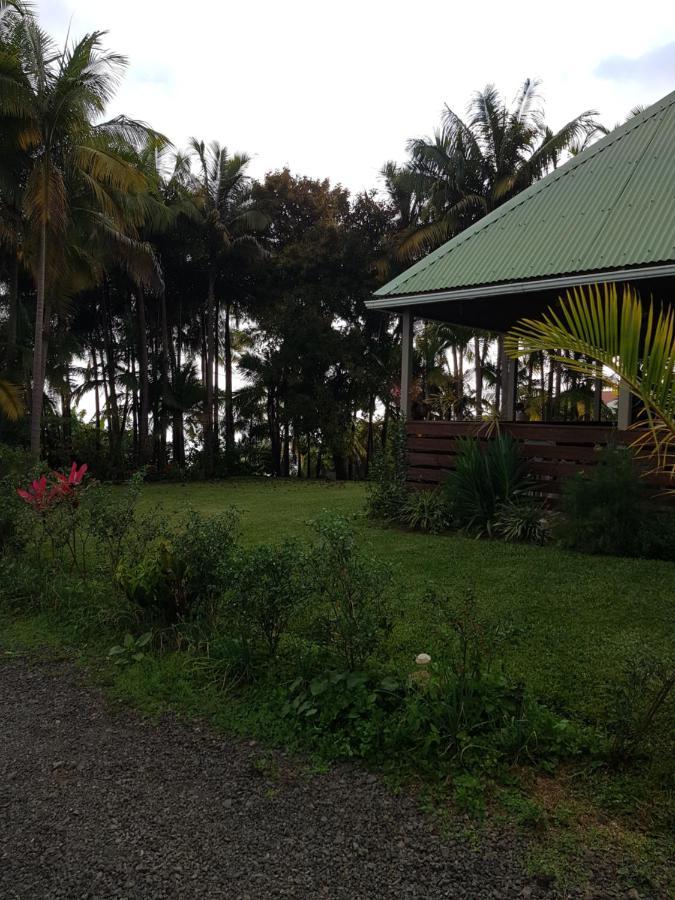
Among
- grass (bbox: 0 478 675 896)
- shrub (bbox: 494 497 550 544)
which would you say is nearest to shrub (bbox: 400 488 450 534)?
grass (bbox: 0 478 675 896)

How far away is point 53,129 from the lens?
14.2 m

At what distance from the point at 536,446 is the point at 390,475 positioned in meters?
2.21

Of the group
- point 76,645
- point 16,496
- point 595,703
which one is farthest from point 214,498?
point 595,703

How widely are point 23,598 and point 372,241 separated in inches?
784

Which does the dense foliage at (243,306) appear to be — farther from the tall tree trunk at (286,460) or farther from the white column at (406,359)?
the white column at (406,359)

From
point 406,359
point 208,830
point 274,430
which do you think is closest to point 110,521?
point 208,830

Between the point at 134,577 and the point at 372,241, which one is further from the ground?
the point at 372,241

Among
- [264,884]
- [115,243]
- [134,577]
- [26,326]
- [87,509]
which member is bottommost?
[264,884]

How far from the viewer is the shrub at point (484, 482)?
8.27 m

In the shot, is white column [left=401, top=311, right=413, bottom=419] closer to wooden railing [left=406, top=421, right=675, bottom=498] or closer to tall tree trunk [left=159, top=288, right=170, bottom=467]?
wooden railing [left=406, top=421, right=675, bottom=498]

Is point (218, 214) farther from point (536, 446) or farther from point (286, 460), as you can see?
point (536, 446)

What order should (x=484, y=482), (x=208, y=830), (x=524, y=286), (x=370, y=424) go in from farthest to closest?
(x=370, y=424) → (x=484, y=482) → (x=524, y=286) → (x=208, y=830)

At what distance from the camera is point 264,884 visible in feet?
7.09

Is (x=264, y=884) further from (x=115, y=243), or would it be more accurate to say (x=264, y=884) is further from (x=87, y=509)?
(x=115, y=243)
